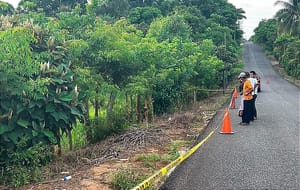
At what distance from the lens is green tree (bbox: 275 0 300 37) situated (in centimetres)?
5144

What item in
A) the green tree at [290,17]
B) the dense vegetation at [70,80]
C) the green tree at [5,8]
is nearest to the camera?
the dense vegetation at [70,80]

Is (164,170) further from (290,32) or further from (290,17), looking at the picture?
(290,17)

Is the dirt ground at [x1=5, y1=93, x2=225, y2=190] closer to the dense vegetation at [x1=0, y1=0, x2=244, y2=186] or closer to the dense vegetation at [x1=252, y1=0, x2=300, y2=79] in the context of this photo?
the dense vegetation at [x1=0, y1=0, x2=244, y2=186]

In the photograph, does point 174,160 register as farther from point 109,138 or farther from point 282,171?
point 109,138

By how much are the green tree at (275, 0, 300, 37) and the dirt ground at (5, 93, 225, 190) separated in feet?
141

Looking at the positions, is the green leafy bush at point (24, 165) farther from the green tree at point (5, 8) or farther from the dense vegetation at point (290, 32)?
the dense vegetation at point (290, 32)

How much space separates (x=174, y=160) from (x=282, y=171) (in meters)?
2.11

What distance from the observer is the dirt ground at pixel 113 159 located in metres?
6.61

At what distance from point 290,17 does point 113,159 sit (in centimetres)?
4880

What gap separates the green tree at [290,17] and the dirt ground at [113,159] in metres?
43.1

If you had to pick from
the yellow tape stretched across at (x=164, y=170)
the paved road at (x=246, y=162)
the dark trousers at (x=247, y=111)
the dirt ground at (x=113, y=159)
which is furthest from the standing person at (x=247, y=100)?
the yellow tape stretched across at (x=164, y=170)

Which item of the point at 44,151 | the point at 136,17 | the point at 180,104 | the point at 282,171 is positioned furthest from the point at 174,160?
the point at 136,17

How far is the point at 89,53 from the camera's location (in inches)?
454

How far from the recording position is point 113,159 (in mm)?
8375
